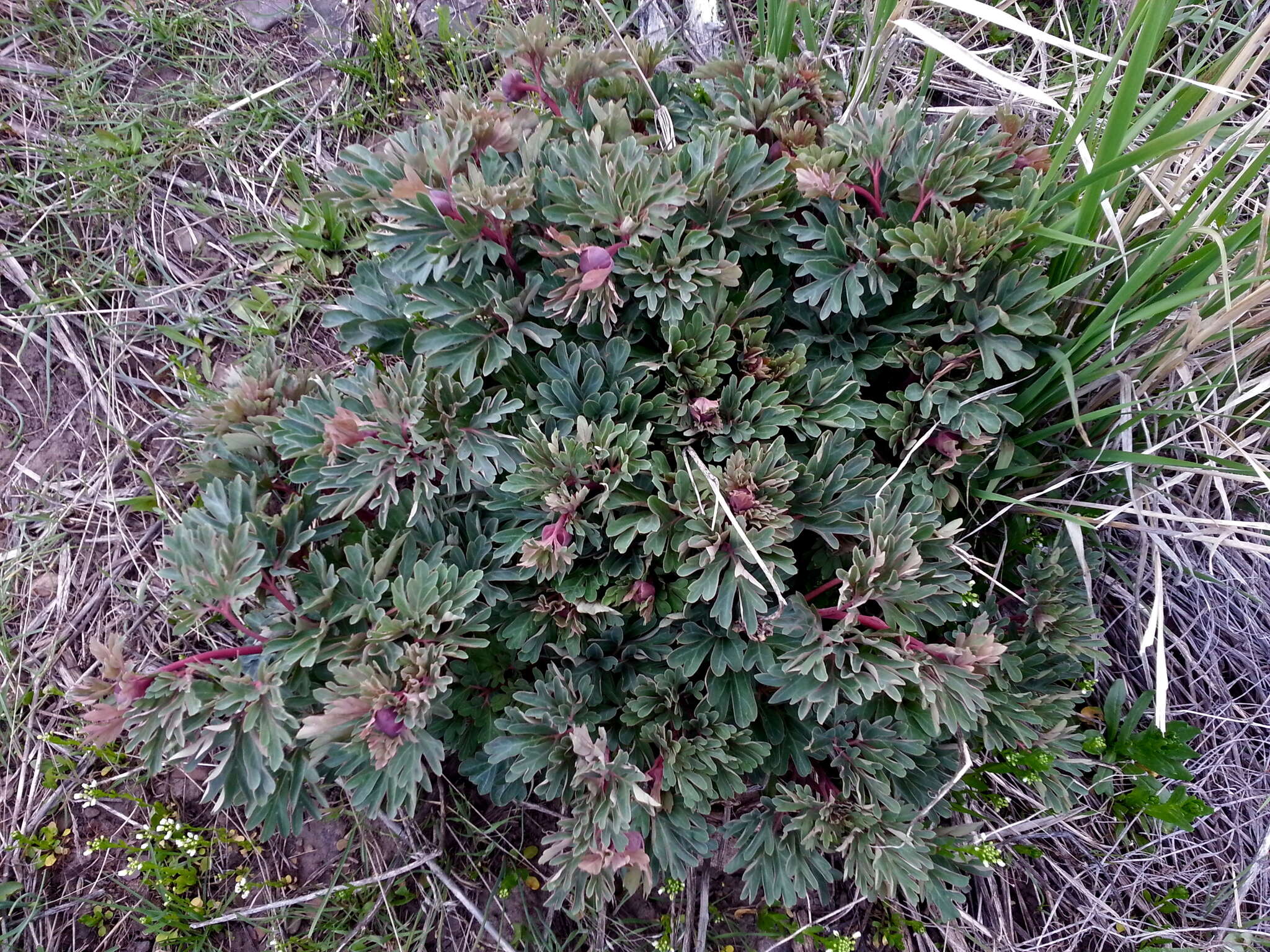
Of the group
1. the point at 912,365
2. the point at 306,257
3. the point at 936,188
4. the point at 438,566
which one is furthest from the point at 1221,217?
the point at 306,257

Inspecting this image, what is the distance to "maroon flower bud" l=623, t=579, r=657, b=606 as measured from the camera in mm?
1784

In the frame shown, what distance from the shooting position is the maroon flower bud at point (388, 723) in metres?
1.55

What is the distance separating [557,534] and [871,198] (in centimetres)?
112

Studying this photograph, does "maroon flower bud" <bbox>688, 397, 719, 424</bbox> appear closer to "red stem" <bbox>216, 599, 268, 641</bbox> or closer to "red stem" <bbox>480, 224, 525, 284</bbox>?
"red stem" <bbox>480, 224, 525, 284</bbox>

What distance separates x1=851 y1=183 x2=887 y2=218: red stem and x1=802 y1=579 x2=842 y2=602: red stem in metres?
0.92

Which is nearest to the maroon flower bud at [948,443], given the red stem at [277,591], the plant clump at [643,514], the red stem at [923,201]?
the plant clump at [643,514]

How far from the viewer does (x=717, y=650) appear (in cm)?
179

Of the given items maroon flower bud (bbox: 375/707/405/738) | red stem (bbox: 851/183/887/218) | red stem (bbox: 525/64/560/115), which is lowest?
maroon flower bud (bbox: 375/707/405/738)

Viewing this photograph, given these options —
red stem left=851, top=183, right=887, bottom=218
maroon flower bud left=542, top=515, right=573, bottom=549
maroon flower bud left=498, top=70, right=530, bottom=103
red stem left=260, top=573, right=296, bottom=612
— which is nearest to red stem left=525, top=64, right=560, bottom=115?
maroon flower bud left=498, top=70, right=530, bottom=103

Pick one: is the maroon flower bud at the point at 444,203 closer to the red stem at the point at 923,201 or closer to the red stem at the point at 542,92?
the red stem at the point at 542,92

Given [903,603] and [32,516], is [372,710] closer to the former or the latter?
[903,603]

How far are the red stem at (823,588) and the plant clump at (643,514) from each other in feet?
0.04

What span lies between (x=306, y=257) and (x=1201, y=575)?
9.90ft

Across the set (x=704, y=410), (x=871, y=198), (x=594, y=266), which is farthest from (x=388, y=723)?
(x=871, y=198)
